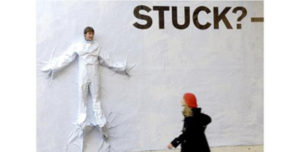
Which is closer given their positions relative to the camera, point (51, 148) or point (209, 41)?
point (51, 148)

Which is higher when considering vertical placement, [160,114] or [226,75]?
[226,75]

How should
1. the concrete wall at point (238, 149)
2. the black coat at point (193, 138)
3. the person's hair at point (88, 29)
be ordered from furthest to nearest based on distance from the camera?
1. the concrete wall at point (238, 149)
2. the person's hair at point (88, 29)
3. the black coat at point (193, 138)

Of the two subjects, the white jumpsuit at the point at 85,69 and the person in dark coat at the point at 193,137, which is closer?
the person in dark coat at the point at 193,137

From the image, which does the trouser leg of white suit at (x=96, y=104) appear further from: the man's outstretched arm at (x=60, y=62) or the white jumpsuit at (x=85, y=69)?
the man's outstretched arm at (x=60, y=62)

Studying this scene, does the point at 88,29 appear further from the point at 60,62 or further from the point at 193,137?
the point at 193,137

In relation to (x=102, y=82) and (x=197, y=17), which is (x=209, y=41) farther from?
(x=102, y=82)

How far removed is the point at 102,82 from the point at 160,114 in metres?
1.04

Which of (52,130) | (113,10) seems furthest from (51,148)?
(113,10)

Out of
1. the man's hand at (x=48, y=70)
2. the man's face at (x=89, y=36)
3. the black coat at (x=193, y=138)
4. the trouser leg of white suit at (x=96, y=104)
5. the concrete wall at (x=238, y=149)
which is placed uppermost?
the man's face at (x=89, y=36)

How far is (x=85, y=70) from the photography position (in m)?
7.51

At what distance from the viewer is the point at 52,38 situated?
7.54 m

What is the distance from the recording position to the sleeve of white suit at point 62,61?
751 cm

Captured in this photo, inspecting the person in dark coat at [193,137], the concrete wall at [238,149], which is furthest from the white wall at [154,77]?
the person in dark coat at [193,137]

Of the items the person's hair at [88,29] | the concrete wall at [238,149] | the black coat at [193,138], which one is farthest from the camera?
the concrete wall at [238,149]
